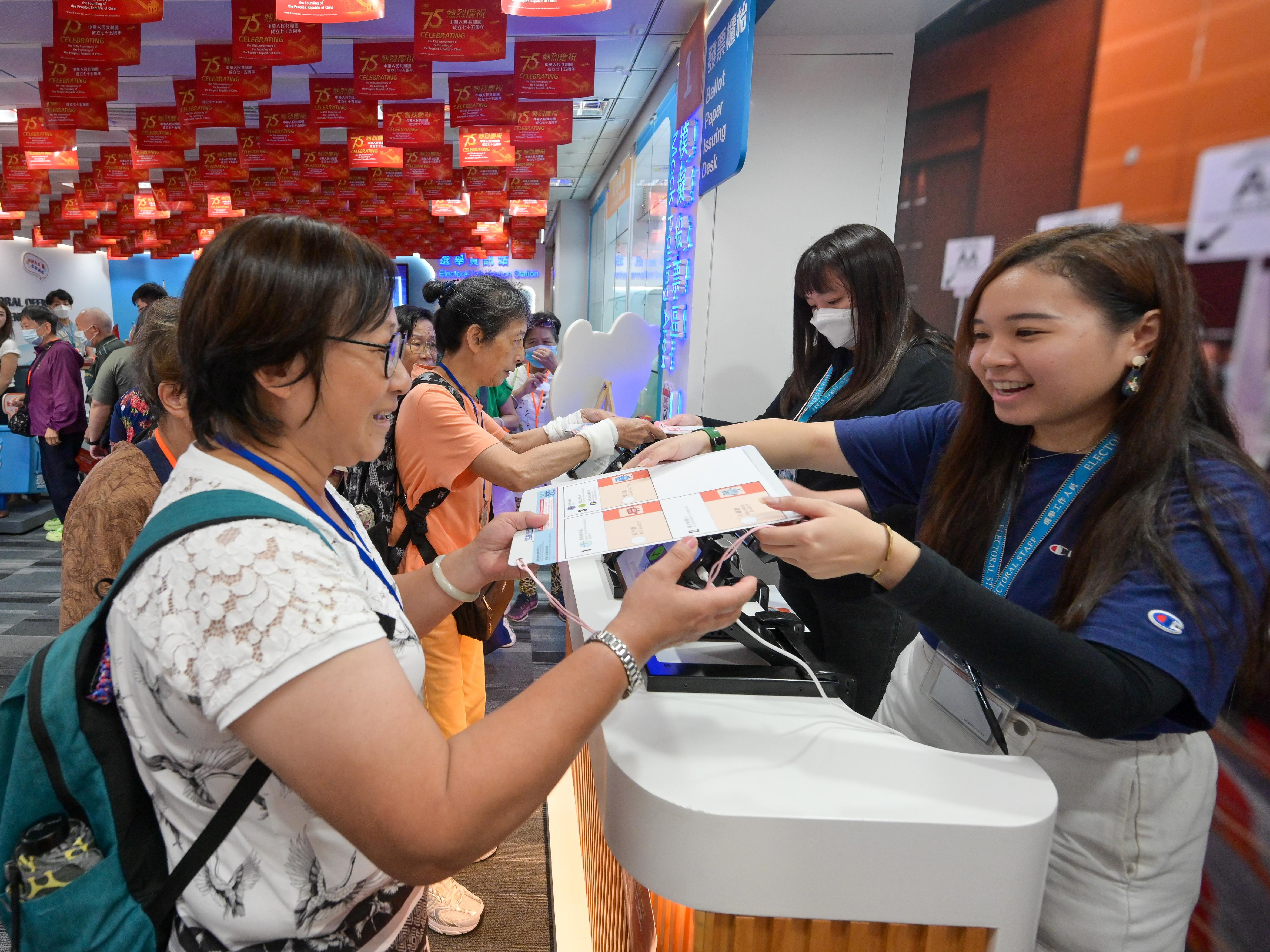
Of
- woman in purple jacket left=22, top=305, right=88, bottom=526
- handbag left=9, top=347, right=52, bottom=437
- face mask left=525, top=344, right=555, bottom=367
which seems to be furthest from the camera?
handbag left=9, top=347, right=52, bottom=437

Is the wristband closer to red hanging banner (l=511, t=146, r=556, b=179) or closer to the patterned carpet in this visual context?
the patterned carpet

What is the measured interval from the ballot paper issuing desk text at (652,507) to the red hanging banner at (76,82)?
20.9ft

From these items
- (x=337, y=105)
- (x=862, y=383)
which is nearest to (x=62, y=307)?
(x=337, y=105)

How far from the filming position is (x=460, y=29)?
4.29m

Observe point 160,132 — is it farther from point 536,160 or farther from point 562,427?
point 562,427

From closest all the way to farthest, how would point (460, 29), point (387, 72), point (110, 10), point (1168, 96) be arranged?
1. point (1168, 96)
2. point (110, 10)
3. point (460, 29)
4. point (387, 72)

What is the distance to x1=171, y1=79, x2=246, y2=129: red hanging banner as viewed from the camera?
6.32 m

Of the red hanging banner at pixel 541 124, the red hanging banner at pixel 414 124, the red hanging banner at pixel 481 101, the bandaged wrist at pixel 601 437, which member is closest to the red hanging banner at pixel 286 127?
the red hanging banner at pixel 414 124

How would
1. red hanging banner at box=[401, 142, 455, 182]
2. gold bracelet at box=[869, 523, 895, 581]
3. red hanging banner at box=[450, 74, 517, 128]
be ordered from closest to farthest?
gold bracelet at box=[869, 523, 895, 581]
red hanging banner at box=[450, 74, 517, 128]
red hanging banner at box=[401, 142, 455, 182]

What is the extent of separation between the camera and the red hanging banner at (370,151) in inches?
285

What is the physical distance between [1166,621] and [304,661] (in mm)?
1083

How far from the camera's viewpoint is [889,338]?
2172 millimetres

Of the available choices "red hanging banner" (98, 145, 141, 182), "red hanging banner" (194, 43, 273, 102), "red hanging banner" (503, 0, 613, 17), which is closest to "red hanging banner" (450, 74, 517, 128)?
"red hanging banner" (194, 43, 273, 102)

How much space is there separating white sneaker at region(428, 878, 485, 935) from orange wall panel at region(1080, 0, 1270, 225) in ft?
8.86
